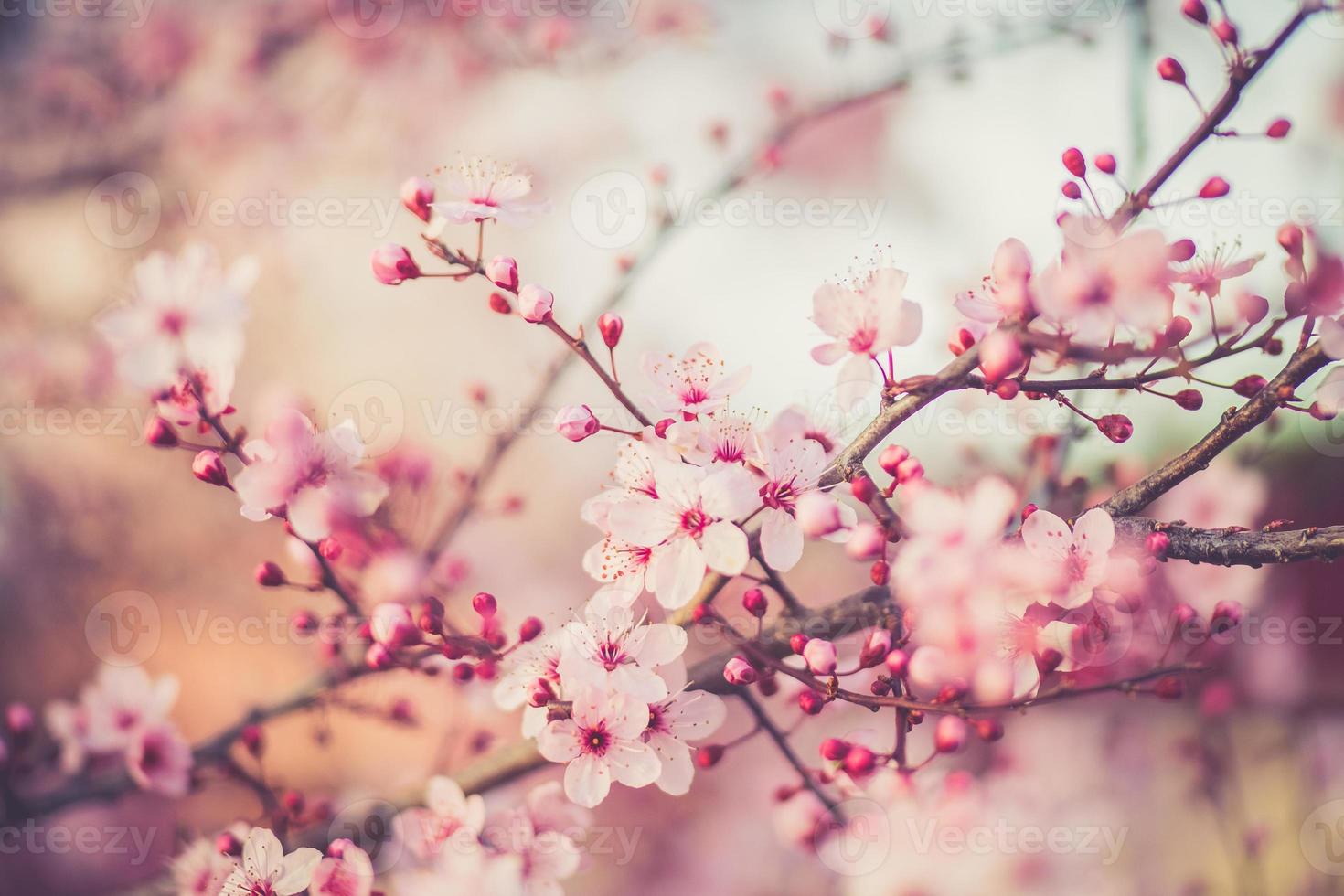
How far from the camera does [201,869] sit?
910mm

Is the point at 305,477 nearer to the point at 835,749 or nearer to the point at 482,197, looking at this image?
the point at 482,197

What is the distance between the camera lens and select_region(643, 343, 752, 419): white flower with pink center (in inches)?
32.0

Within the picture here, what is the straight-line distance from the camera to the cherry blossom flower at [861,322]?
2.43 ft

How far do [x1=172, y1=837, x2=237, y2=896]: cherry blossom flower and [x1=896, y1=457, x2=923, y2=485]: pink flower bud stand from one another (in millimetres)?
830

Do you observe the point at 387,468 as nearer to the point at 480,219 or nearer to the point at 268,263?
the point at 480,219

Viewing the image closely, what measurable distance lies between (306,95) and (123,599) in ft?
8.49

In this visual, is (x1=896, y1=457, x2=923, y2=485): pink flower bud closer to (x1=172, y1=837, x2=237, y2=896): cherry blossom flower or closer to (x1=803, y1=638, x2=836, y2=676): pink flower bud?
(x1=803, y1=638, x2=836, y2=676): pink flower bud

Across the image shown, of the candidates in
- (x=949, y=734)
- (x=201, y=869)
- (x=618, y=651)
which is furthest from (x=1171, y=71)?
(x=201, y=869)

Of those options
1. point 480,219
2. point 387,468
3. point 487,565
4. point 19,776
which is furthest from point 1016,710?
point 487,565

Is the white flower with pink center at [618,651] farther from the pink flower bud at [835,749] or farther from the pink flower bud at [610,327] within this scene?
the pink flower bud at [610,327]

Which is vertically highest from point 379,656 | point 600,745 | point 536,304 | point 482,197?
point 482,197

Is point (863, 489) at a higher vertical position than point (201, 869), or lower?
higher

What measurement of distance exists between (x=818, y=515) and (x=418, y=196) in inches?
21.5

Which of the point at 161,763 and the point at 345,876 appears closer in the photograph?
the point at 345,876
